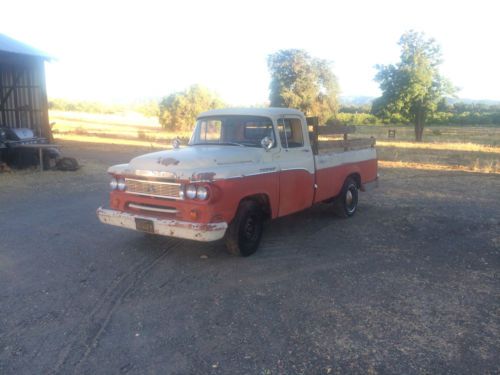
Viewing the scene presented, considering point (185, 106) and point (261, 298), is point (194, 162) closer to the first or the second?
point (261, 298)

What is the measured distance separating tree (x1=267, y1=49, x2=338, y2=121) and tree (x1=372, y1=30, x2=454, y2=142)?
1177cm

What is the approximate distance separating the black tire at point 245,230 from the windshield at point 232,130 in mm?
1040

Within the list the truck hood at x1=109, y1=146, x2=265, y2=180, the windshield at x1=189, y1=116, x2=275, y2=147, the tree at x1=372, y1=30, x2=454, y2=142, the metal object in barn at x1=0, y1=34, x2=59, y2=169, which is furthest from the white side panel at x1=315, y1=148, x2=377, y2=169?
the tree at x1=372, y1=30, x2=454, y2=142

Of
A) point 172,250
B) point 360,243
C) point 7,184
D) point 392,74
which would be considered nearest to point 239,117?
Answer: point 172,250

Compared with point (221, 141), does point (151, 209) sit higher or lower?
lower

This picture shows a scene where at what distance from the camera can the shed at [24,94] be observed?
17906mm

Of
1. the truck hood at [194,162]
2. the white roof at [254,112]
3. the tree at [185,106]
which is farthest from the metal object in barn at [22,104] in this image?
the tree at [185,106]

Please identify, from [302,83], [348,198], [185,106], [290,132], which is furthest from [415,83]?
→ [290,132]

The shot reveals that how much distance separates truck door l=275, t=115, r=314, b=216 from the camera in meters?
6.30

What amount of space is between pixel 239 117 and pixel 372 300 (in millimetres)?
3333

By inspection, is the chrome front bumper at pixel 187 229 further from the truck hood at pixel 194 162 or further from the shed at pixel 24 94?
the shed at pixel 24 94

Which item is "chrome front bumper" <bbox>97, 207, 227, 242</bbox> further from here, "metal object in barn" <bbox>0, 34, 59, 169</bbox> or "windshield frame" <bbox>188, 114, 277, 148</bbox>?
"metal object in barn" <bbox>0, 34, 59, 169</bbox>

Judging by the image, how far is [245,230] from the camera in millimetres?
5781

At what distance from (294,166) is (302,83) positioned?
4203 cm
